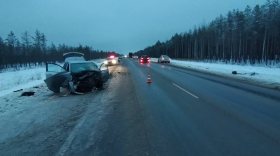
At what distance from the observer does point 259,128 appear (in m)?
8.67

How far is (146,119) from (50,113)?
12.0 feet

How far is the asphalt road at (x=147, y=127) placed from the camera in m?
7.09

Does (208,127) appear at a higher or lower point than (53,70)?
lower

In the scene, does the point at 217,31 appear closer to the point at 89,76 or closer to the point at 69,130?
the point at 89,76

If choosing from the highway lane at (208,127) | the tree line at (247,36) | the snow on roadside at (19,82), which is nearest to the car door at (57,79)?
the snow on roadside at (19,82)

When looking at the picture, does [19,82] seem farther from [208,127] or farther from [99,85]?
[208,127]

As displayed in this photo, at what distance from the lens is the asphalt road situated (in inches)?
279

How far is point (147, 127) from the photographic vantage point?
9141 mm

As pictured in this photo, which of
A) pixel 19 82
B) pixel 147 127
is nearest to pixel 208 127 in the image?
pixel 147 127

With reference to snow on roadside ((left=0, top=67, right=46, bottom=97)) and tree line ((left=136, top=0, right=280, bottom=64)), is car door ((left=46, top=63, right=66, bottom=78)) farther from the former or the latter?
tree line ((left=136, top=0, right=280, bottom=64))

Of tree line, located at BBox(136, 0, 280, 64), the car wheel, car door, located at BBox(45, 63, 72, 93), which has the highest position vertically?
tree line, located at BBox(136, 0, 280, 64)

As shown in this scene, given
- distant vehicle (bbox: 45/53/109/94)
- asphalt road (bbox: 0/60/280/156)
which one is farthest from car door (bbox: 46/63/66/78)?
asphalt road (bbox: 0/60/280/156)

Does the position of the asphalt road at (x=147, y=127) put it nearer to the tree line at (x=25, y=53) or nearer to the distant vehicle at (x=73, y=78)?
the distant vehicle at (x=73, y=78)

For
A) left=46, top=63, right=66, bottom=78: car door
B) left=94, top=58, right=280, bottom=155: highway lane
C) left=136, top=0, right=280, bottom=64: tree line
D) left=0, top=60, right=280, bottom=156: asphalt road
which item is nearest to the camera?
left=94, top=58, right=280, bottom=155: highway lane
